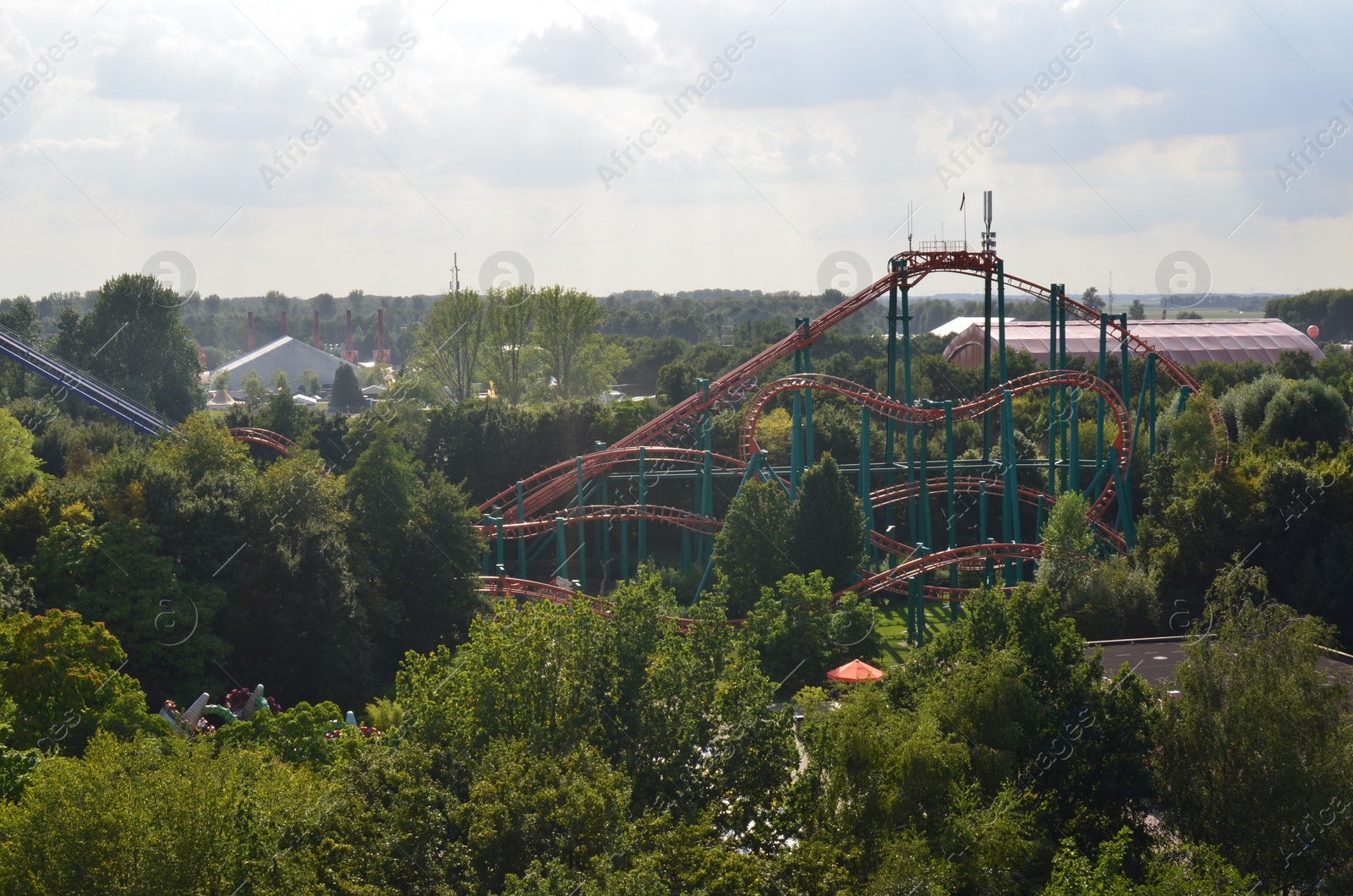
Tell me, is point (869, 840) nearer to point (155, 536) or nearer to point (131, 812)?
point (131, 812)

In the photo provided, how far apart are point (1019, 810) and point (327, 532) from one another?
17.5 metres

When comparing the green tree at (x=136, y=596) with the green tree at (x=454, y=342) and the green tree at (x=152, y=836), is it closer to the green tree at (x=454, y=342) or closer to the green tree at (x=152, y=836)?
the green tree at (x=152, y=836)

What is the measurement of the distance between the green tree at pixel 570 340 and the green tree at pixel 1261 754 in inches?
2095

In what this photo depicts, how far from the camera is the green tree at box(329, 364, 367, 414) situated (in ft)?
306

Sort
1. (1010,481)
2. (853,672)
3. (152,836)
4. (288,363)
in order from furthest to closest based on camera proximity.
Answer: (288,363) < (1010,481) < (853,672) < (152,836)

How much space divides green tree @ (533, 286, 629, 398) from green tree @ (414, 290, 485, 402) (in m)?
3.52

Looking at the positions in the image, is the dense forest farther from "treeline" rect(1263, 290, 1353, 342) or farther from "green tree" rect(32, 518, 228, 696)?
"treeline" rect(1263, 290, 1353, 342)

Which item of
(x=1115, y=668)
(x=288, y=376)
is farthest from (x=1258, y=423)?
(x=288, y=376)

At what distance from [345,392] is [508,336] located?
93.9ft

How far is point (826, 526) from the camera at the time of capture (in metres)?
31.3

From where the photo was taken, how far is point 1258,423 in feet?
141

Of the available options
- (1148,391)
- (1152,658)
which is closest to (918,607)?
(1152,658)

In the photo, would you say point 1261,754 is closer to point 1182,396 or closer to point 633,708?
point 633,708

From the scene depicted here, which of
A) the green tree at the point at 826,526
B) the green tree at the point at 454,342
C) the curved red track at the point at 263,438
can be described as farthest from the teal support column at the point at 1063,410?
the green tree at the point at 454,342
